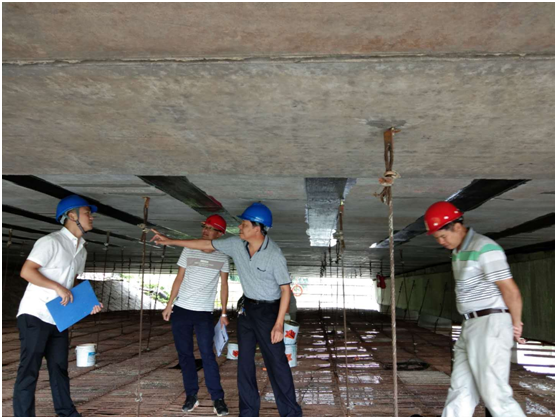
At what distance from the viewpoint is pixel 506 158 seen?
382 cm

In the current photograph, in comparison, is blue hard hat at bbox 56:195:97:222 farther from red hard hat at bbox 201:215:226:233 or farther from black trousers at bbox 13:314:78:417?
red hard hat at bbox 201:215:226:233

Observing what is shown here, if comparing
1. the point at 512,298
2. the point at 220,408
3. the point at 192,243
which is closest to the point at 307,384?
the point at 220,408

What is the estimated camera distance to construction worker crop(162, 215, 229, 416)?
4.65 meters

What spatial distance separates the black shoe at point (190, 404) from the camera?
15.4ft

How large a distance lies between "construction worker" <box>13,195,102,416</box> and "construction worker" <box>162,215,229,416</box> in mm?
861

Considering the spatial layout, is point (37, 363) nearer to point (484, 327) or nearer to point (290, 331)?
point (484, 327)

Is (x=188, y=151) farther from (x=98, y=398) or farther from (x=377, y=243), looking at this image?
(x=377, y=243)

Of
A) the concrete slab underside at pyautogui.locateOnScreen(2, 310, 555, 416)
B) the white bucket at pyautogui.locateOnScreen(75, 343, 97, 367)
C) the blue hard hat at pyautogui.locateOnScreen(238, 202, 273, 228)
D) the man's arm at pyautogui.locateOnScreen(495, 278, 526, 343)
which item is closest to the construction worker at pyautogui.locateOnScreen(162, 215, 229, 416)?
the concrete slab underside at pyautogui.locateOnScreen(2, 310, 555, 416)

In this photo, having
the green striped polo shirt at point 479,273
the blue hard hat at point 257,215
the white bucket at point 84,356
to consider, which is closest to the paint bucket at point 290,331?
the blue hard hat at point 257,215

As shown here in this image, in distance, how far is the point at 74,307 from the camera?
3973 mm

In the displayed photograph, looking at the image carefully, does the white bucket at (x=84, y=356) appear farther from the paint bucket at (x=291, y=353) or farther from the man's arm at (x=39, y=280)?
the man's arm at (x=39, y=280)

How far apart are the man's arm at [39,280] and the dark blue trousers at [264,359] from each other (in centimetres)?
147

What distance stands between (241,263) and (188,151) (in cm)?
119

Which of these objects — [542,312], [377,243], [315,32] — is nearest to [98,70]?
[315,32]
